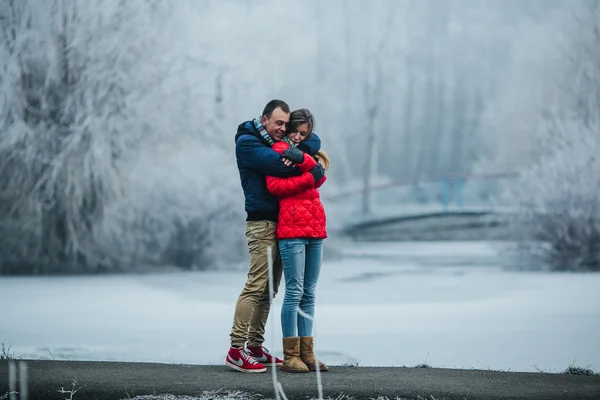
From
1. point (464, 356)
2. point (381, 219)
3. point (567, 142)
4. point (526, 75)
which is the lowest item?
point (464, 356)

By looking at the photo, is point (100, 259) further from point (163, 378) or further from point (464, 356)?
point (163, 378)

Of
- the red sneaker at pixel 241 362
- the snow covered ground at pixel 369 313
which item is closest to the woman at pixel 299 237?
the red sneaker at pixel 241 362

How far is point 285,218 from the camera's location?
4.08 metres

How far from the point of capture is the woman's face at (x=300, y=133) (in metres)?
4.13

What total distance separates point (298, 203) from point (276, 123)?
1.20 feet

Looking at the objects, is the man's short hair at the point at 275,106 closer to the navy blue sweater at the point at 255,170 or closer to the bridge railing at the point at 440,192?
the navy blue sweater at the point at 255,170

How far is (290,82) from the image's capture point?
9.04 m

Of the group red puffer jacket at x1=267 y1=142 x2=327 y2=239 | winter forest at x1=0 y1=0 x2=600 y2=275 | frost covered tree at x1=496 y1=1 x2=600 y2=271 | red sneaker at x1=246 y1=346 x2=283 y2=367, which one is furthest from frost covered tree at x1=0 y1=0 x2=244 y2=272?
red puffer jacket at x1=267 y1=142 x2=327 y2=239

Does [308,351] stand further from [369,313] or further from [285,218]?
[369,313]

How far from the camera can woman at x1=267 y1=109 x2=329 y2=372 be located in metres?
4.04

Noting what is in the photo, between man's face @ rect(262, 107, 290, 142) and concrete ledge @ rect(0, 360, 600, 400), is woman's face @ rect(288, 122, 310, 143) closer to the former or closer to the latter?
man's face @ rect(262, 107, 290, 142)

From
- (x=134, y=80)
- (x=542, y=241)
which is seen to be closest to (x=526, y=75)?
(x=542, y=241)

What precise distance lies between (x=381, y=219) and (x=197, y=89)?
87.7 inches

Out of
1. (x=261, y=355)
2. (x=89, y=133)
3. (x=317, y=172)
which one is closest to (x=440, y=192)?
(x=89, y=133)
